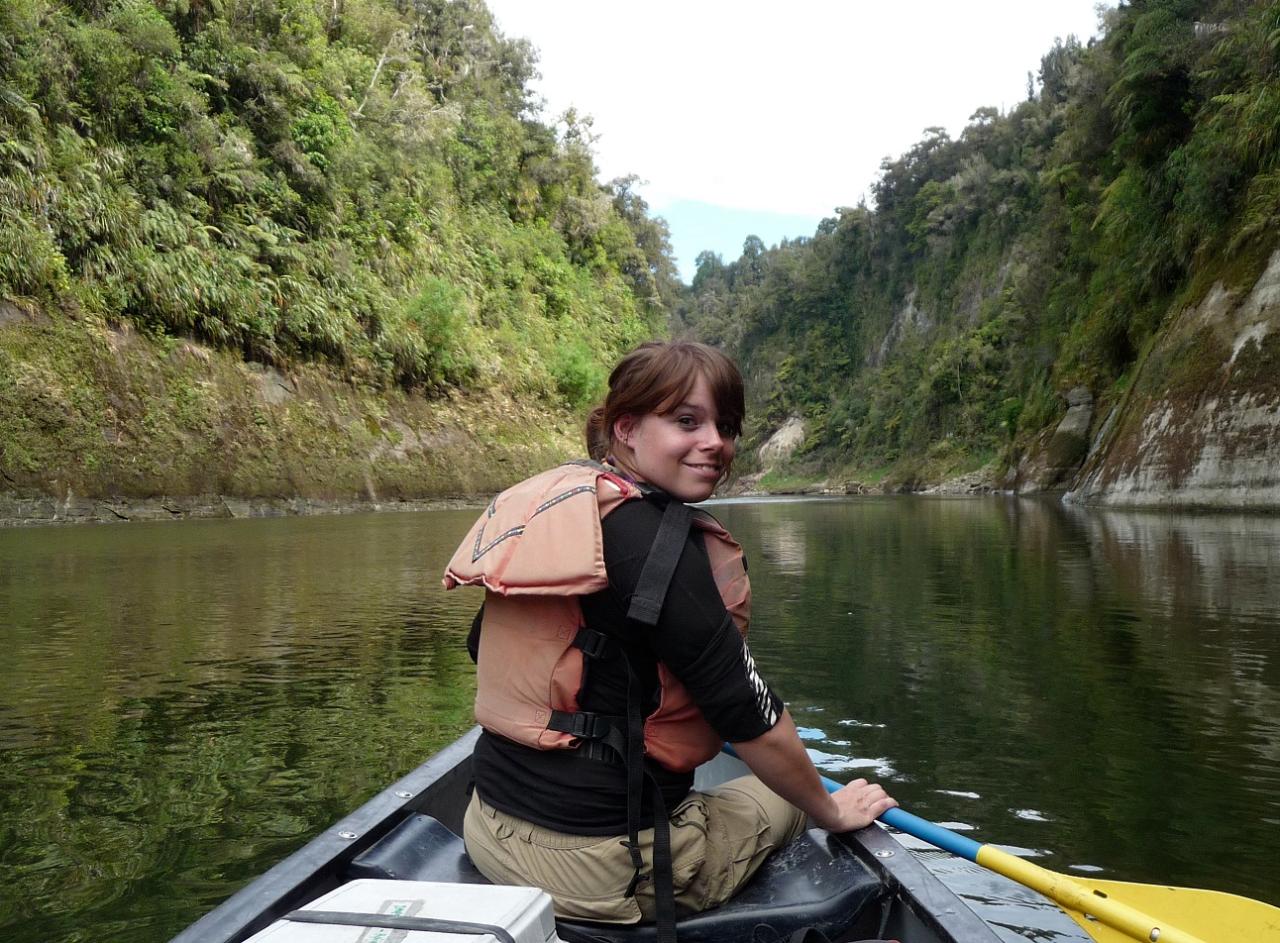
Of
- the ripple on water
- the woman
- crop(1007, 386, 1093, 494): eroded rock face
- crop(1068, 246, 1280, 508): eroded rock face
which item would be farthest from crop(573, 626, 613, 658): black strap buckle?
crop(1007, 386, 1093, 494): eroded rock face

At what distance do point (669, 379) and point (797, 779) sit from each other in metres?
0.88

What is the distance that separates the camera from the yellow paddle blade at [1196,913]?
2.30 meters

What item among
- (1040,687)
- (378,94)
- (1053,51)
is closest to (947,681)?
(1040,687)

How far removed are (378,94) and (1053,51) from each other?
1703 inches

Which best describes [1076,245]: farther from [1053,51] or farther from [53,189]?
[1053,51]

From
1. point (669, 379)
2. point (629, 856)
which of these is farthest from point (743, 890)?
point (669, 379)

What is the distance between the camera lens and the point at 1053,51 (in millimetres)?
55031

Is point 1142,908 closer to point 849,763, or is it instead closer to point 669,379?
point 849,763

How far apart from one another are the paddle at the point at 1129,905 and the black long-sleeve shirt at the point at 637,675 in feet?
2.91

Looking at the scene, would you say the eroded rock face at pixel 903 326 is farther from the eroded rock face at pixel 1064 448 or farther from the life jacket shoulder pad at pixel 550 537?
the life jacket shoulder pad at pixel 550 537

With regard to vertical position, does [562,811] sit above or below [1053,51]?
below

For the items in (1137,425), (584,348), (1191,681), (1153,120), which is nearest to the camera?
(1191,681)

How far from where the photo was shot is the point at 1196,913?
2402mm

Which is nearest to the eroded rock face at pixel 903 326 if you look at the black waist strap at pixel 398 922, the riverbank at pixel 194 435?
the riverbank at pixel 194 435
